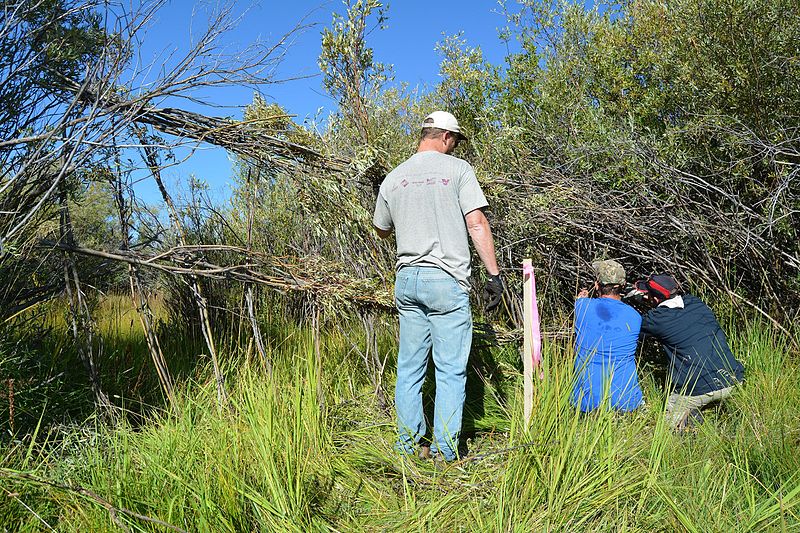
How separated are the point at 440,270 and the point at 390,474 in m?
1.14

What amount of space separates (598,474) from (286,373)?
205 cm

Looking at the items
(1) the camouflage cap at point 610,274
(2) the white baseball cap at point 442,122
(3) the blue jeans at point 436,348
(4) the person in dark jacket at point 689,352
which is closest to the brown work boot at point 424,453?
(3) the blue jeans at point 436,348

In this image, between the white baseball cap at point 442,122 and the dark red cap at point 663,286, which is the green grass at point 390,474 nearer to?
the dark red cap at point 663,286

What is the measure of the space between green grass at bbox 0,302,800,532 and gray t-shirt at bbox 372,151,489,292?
2.62ft

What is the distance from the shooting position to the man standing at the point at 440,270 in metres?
3.05

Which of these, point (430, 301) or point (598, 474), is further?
point (430, 301)

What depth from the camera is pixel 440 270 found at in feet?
10.0

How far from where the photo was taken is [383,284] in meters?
3.85

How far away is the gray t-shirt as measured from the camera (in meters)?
3.04

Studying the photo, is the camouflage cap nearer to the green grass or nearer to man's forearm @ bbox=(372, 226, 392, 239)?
the green grass

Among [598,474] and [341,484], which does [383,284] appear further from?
[598,474]

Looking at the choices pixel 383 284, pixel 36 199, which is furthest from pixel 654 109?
pixel 36 199

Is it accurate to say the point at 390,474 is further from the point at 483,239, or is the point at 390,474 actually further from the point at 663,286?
the point at 663,286

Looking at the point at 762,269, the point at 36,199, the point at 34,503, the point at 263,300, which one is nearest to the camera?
the point at 34,503
